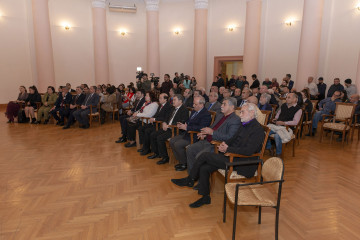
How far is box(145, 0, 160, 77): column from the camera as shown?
496 inches

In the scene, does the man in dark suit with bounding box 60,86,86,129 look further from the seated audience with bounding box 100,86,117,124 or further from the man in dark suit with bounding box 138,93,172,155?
the man in dark suit with bounding box 138,93,172,155

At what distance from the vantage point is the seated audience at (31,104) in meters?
8.26

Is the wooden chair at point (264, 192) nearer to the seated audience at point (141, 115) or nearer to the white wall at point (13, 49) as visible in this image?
the seated audience at point (141, 115)

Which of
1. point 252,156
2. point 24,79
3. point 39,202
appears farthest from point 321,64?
point 24,79

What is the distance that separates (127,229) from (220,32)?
11709 mm

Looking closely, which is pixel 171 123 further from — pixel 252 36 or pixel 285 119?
pixel 252 36

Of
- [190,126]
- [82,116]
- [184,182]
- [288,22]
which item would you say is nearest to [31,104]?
[82,116]

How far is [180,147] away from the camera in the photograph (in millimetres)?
4074

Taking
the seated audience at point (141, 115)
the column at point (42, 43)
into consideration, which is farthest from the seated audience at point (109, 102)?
the column at point (42, 43)

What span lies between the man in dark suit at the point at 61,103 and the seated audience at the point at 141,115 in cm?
340

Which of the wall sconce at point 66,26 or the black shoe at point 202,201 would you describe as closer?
the black shoe at point 202,201

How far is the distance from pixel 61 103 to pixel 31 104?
1233mm

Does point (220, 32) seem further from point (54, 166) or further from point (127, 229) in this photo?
point (127, 229)

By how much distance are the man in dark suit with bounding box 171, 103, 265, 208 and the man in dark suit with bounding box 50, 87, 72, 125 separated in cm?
628
